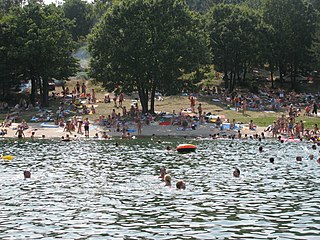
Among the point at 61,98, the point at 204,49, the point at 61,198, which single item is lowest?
the point at 61,198

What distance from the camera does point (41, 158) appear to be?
43688 mm

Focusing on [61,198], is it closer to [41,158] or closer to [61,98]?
[41,158]

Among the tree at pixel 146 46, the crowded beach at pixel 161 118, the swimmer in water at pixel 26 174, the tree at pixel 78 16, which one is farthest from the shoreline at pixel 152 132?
the tree at pixel 78 16

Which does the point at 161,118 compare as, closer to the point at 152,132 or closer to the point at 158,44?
the point at 152,132

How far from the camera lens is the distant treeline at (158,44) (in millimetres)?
66750

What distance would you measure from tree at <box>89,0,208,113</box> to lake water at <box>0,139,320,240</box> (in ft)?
67.2

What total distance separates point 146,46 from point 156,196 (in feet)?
133

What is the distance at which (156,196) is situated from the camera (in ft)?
93.0

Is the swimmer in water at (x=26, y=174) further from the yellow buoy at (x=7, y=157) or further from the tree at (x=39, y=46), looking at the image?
the tree at (x=39, y=46)

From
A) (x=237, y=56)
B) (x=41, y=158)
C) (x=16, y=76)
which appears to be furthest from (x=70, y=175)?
(x=237, y=56)

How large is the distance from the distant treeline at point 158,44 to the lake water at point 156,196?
20943 mm

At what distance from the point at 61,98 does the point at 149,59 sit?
1799 centimetres

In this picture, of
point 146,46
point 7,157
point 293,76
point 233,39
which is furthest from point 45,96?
point 293,76

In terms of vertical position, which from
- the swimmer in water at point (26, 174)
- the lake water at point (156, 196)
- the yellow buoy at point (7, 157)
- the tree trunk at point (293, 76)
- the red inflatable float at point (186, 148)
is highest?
the tree trunk at point (293, 76)
